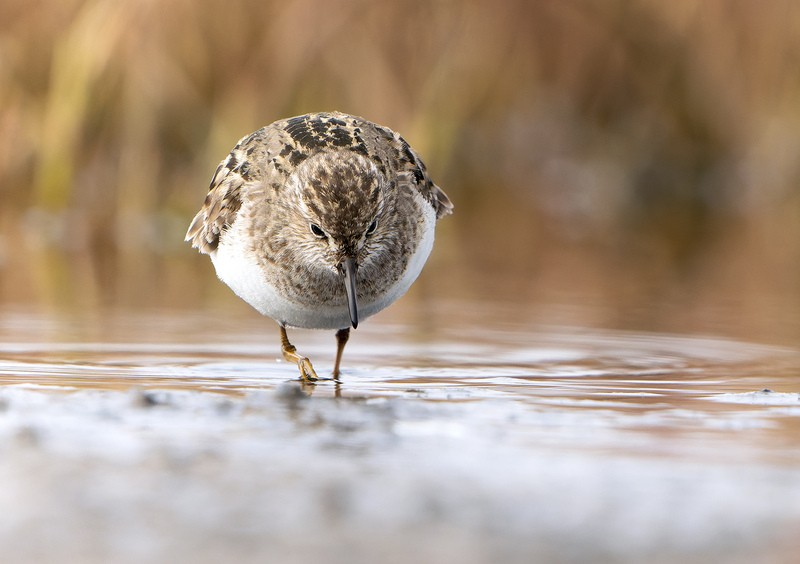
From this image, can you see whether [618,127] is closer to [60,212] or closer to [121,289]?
[60,212]

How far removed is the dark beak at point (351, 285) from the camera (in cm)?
634

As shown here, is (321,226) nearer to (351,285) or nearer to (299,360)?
(351,285)

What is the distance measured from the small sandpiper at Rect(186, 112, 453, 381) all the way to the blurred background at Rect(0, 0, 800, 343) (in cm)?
241

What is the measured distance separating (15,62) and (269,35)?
9.53ft

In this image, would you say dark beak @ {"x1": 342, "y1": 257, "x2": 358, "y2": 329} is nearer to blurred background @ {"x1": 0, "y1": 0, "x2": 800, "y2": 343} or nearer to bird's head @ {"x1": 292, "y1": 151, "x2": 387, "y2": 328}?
bird's head @ {"x1": 292, "y1": 151, "x2": 387, "y2": 328}

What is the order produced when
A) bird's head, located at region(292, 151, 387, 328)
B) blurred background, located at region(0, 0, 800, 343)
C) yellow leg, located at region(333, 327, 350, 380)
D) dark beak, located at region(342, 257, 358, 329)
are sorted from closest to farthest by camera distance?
1. dark beak, located at region(342, 257, 358, 329)
2. bird's head, located at region(292, 151, 387, 328)
3. yellow leg, located at region(333, 327, 350, 380)
4. blurred background, located at region(0, 0, 800, 343)

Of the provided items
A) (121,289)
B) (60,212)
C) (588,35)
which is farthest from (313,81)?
(121,289)

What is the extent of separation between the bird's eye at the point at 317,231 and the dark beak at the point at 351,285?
179 mm

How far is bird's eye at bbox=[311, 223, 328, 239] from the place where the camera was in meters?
6.55

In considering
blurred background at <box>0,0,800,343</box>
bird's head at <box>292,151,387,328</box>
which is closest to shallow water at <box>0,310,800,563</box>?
bird's head at <box>292,151,387,328</box>

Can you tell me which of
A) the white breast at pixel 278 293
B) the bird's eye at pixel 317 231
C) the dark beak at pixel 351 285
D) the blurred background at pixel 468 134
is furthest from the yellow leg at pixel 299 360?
the blurred background at pixel 468 134

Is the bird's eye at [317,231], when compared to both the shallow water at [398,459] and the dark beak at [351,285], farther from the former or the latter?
the shallow water at [398,459]

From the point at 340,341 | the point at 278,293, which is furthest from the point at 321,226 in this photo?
the point at 340,341

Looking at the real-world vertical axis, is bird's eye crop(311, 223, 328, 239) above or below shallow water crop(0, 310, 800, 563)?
above
